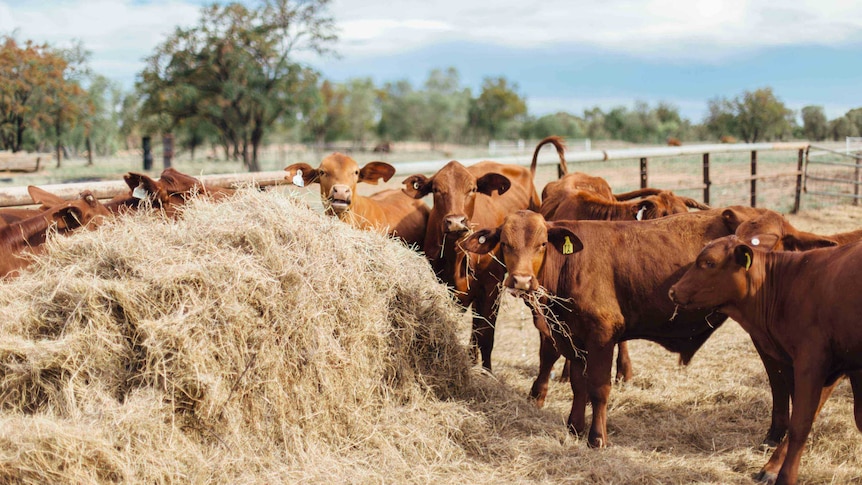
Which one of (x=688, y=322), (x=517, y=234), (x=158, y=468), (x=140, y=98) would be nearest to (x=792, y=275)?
(x=688, y=322)

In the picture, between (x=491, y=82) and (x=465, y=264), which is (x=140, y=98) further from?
(x=491, y=82)

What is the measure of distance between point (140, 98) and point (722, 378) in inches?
1016

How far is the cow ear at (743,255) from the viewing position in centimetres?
446

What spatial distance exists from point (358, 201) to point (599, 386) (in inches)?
101

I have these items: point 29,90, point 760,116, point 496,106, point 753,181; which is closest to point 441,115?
point 496,106

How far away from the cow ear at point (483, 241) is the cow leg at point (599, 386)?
991mm

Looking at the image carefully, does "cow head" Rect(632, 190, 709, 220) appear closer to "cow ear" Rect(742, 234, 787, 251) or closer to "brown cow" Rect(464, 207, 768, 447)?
"brown cow" Rect(464, 207, 768, 447)

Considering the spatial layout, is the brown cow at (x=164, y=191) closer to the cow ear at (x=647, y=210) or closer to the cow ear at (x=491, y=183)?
the cow ear at (x=491, y=183)

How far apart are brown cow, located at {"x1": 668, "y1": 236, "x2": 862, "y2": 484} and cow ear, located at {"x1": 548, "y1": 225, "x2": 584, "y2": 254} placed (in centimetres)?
69

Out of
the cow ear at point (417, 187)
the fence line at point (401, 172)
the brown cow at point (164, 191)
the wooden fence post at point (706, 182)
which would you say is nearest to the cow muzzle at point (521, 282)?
the cow ear at point (417, 187)

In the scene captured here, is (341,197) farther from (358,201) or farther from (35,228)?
(35,228)

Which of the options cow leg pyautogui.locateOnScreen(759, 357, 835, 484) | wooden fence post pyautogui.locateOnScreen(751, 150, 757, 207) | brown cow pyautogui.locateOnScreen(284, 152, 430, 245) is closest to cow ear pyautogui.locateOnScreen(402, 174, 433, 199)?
brown cow pyautogui.locateOnScreen(284, 152, 430, 245)

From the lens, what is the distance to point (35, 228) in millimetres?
5672

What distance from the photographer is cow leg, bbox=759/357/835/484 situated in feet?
13.9
